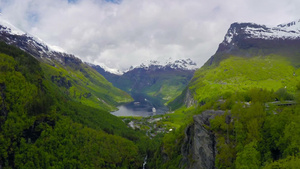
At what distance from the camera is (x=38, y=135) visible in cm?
11194

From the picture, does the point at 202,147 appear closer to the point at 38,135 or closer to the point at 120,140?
the point at 38,135

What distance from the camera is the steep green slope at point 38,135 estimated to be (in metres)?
99.1

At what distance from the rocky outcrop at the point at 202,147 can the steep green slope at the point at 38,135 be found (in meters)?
69.7

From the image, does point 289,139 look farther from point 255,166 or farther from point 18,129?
point 18,129

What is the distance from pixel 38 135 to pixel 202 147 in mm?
94573

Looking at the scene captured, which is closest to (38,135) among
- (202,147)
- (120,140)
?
(120,140)

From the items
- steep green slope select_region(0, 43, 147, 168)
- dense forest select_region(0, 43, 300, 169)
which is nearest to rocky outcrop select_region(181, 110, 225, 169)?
dense forest select_region(0, 43, 300, 169)

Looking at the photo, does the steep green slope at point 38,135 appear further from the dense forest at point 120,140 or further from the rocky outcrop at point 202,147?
the rocky outcrop at point 202,147

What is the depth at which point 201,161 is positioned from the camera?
6606cm

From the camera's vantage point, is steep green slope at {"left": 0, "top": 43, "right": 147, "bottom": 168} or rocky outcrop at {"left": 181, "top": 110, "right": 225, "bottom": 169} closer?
rocky outcrop at {"left": 181, "top": 110, "right": 225, "bottom": 169}

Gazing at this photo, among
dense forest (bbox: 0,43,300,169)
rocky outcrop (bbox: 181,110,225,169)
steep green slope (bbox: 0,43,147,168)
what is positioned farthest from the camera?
steep green slope (bbox: 0,43,147,168)

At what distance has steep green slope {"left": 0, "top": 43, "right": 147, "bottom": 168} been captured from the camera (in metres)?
99.1

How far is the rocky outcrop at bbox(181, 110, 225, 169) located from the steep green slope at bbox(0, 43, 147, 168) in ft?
229

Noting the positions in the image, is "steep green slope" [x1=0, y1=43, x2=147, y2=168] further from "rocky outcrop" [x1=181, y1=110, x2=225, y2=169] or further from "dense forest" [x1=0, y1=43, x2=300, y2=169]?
"rocky outcrop" [x1=181, y1=110, x2=225, y2=169]
